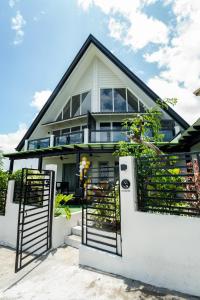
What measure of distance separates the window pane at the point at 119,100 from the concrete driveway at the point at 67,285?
1177cm

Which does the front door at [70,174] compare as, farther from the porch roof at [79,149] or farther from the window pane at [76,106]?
the window pane at [76,106]

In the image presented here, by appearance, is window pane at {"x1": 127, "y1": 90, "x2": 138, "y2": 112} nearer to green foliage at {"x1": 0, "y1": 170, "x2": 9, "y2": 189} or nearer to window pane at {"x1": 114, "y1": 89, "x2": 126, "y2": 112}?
window pane at {"x1": 114, "y1": 89, "x2": 126, "y2": 112}

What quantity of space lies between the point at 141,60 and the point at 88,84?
4.90m

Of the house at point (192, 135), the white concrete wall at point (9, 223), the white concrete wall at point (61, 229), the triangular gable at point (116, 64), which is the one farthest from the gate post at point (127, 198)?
the triangular gable at point (116, 64)

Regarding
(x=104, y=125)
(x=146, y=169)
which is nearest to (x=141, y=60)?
(x=104, y=125)

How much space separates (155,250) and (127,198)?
1.04 metres

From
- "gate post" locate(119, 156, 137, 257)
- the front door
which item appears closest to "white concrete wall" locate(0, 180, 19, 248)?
"gate post" locate(119, 156, 137, 257)

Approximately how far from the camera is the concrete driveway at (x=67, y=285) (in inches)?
110

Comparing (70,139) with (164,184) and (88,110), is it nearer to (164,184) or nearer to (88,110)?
(88,110)

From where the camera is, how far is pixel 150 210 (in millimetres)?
3412

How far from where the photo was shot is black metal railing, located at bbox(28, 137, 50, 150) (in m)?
13.2

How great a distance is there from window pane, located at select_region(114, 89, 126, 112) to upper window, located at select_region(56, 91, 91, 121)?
7.64 ft

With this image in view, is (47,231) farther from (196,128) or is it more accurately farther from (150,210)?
(196,128)

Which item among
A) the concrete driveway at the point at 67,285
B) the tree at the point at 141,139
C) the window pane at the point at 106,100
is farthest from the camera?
the window pane at the point at 106,100
